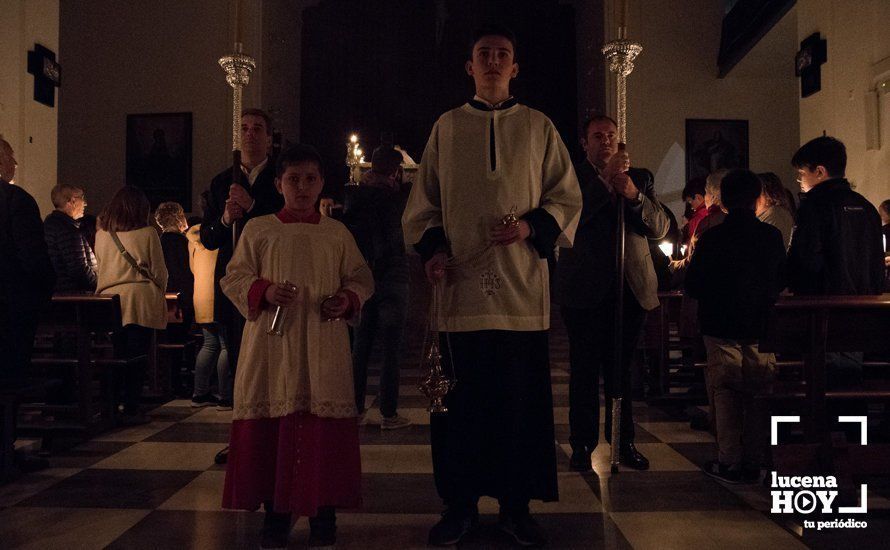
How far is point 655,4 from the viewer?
11852 mm

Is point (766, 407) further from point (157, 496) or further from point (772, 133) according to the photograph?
point (772, 133)

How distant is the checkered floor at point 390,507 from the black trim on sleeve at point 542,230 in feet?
3.19

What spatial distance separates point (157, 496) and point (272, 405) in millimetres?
966

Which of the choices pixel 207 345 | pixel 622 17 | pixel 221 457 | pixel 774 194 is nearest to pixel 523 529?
pixel 221 457

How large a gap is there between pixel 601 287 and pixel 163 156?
405 inches

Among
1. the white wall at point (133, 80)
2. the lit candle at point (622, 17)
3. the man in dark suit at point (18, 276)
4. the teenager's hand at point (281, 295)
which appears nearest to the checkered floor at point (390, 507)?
the man in dark suit at point (18, 276)

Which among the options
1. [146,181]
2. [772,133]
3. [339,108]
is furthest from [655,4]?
[146,181]

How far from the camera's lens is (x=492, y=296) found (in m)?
2.42

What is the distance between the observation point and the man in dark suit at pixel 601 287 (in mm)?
3275

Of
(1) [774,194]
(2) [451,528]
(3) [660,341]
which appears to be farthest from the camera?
(3) [660,341]

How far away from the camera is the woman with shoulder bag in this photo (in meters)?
4.65

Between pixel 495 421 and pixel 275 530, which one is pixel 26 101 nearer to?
pixel 275 530

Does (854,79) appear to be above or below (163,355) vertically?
above

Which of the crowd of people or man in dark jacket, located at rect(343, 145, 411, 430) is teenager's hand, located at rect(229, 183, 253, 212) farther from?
man in dark jacket, located at rect(343, 145, 411, 430)
